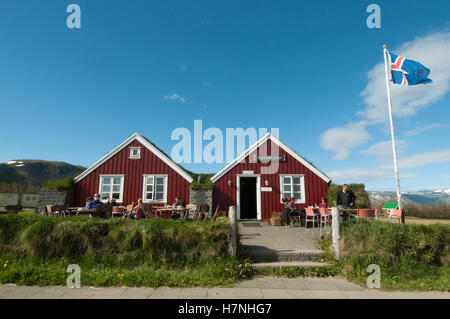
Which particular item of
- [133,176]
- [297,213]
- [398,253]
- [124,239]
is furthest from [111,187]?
[398,253]

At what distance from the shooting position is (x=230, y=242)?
543cm

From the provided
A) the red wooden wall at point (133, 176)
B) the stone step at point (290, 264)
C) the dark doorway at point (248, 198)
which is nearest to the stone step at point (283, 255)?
the stone step at point (290, 264)

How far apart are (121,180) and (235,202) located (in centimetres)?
725

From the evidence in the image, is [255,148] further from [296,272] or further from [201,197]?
[296,272]

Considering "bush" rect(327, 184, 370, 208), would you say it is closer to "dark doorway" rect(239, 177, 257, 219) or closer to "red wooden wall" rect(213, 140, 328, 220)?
"red wooden wall" rect(213, 140, 328, 220)

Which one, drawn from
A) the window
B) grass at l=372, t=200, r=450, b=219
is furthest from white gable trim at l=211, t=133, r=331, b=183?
grass at l=372, t=200, r=450, b=219

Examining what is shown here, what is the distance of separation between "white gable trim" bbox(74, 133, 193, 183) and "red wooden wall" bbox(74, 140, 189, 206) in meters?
0.14

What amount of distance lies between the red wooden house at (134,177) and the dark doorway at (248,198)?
4066 millimetres

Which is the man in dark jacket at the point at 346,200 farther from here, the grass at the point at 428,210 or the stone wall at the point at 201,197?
the grass at the point at 428,210

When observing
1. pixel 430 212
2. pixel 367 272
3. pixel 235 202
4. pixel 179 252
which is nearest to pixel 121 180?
pixel 235 202

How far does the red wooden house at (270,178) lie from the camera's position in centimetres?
1390

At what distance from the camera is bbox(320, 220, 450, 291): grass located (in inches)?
199
